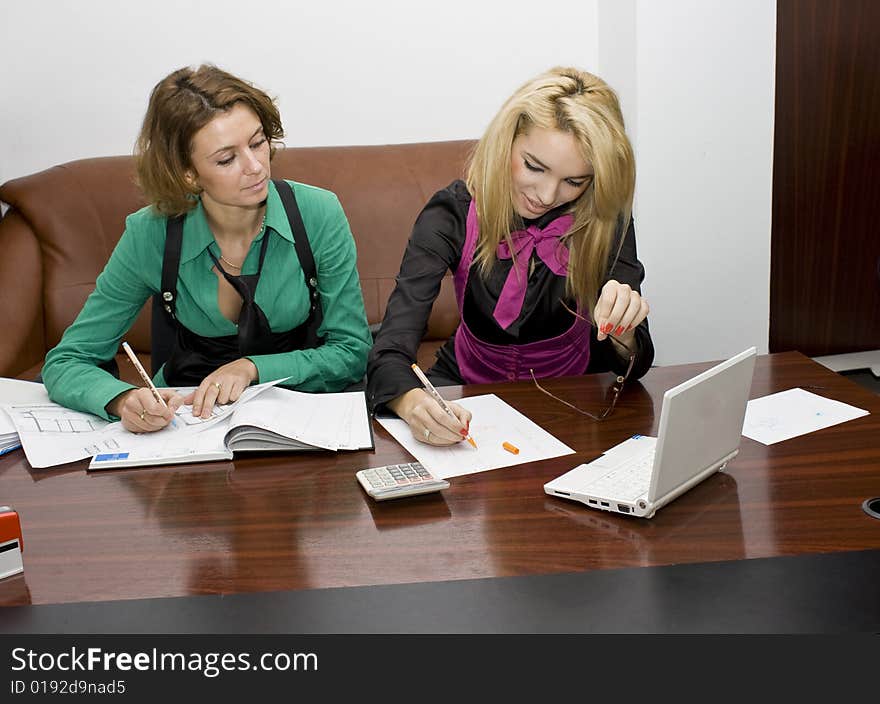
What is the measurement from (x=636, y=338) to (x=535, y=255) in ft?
0.97

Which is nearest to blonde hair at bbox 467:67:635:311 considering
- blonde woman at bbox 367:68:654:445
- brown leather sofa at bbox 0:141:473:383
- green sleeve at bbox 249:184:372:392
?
blonde woman at bbox 367:68:654:445

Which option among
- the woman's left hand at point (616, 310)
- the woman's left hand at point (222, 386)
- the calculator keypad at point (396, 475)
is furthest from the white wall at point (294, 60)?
the calculator keypad at point (396, 475)

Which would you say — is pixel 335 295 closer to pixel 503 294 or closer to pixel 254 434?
pixel 503 294

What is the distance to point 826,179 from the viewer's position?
3238mm

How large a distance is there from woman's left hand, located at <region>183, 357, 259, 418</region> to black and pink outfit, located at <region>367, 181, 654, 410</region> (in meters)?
0.27

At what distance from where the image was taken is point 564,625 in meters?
0.97

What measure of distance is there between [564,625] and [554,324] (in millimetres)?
1061

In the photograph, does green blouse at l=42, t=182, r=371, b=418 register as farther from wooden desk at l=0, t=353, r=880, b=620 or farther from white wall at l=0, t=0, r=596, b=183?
white wall at l=0, t=0, r=596, b=183

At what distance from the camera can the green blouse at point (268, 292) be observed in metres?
1.92

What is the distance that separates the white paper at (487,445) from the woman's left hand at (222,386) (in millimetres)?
284

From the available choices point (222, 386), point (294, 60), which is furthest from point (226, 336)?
point (294, 60)

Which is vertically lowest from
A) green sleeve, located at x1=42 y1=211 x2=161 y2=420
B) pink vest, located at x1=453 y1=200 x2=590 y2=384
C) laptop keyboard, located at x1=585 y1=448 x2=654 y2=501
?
pink vest, located at x1=453 y1=200 x2=590 y2=384

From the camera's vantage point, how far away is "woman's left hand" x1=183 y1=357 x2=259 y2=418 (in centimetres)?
162
